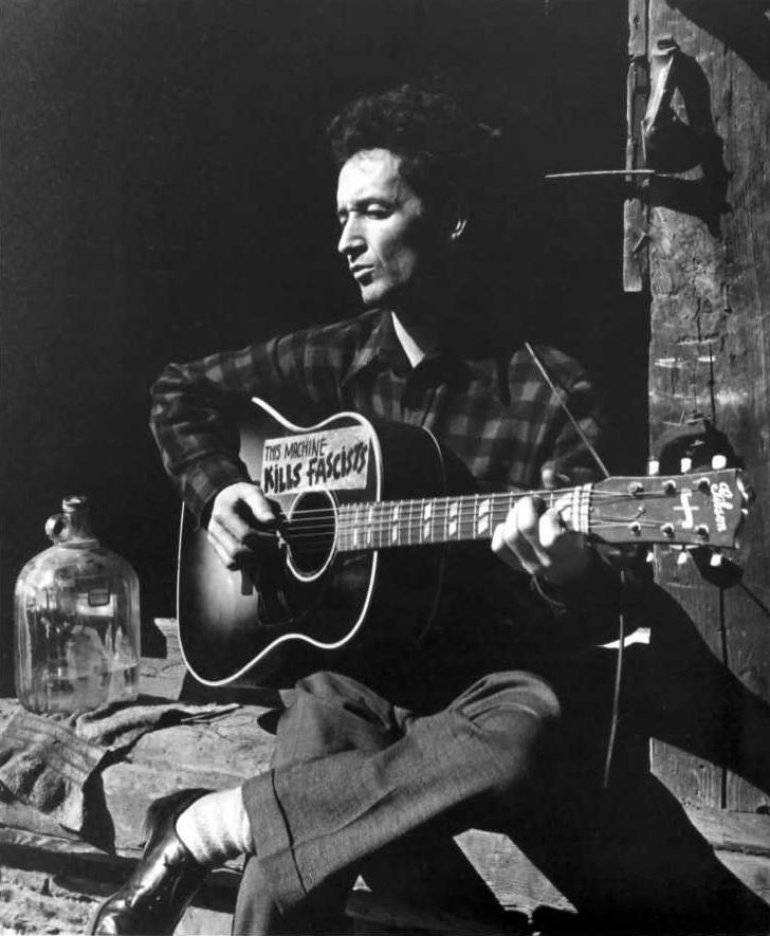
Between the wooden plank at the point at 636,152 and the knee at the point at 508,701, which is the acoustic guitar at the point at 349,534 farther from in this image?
the wooden plank at the point at 636,152

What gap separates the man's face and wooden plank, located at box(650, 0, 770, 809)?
38 centimetres

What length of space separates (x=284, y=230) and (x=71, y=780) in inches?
38.7

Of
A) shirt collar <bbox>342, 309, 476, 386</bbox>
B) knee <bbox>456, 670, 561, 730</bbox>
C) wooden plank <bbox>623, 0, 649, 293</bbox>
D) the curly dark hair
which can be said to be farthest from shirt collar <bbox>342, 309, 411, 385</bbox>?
knee <bbox>456, 670, 561, 730</bbox>

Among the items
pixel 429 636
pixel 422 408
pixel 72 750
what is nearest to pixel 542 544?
pixel 429 636

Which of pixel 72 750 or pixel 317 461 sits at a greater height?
pixel 317 461

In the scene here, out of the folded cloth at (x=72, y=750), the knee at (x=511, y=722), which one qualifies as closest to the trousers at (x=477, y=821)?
the knee at (x=511, y=722)

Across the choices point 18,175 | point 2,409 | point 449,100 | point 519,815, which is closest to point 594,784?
point 519,815

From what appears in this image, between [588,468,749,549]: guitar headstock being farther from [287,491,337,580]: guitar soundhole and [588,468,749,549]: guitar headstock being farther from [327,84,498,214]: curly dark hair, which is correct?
[327,84,498,214]: curly dark hair

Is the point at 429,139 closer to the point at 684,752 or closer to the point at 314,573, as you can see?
the point at 314,573

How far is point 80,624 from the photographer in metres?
2.22

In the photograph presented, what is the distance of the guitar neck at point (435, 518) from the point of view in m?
1.48

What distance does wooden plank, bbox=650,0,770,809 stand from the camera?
1480mm

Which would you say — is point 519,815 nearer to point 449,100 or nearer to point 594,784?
point 594,784

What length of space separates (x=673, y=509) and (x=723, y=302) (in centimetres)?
31
